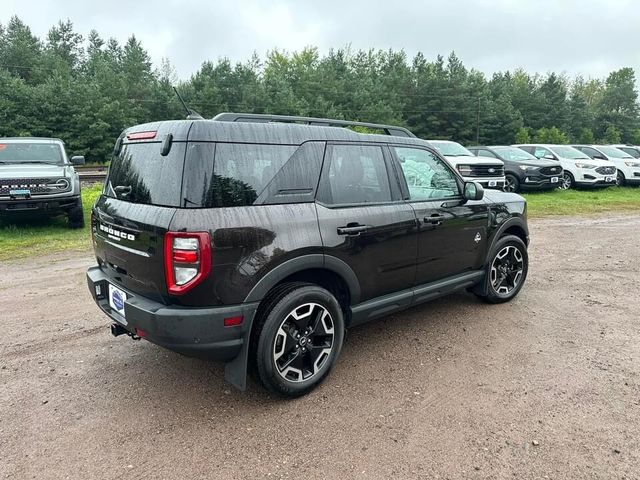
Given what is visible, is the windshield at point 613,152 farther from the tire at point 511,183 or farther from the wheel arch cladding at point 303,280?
the wheel arch cladding at point 303,280

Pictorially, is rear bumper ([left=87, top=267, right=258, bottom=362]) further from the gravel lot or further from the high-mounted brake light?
the high-mounted brake light

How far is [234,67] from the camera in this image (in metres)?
38.2

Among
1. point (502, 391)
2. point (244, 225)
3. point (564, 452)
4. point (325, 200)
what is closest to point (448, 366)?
point (502, 391)

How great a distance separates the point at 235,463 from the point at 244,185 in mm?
1588

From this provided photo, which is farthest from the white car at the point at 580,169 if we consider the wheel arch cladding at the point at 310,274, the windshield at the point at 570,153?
the wheel arch cladding at the point at 310,274

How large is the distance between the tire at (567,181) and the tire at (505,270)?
43.0 ft

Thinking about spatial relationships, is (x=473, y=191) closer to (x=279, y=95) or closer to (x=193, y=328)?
(x=193, y=328)

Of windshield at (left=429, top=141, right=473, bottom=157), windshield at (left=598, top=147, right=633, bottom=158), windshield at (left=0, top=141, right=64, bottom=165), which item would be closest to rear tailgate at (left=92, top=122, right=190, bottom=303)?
windshield at (left=0, top=141, right=64, bottom=165)

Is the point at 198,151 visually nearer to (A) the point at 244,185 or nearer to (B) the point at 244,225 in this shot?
(A) the point at 244,185

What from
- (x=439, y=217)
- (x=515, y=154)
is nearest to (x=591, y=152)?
(x=515, y=154)

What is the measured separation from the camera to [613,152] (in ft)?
60.8

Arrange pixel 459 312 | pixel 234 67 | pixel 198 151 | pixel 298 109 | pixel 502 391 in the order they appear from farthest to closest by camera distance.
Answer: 1. pixel 234 67
2. pixel 298 109
3. pixel 459 312
4. pixel 502 391
5. pixel 198 151

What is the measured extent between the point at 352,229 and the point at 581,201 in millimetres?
13073

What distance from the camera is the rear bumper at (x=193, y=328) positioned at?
2619 mm
